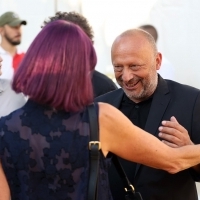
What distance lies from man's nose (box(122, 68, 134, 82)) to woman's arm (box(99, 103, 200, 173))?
75 cm

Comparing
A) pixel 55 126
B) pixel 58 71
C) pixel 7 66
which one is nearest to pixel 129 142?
pixel 55 126

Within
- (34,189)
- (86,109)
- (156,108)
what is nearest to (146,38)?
(156,108)

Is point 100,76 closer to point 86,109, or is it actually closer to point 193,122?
point 193,122

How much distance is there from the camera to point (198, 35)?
7105 mm

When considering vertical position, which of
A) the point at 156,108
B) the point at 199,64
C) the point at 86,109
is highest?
the point at 86,109

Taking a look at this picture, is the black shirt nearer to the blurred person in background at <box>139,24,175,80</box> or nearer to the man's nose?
the man's nose

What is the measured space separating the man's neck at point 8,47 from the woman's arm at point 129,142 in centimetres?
486

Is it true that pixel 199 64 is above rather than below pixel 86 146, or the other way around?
below

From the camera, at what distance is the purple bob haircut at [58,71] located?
7.25 ft

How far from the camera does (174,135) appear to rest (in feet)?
9.04

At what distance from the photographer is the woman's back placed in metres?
2.24

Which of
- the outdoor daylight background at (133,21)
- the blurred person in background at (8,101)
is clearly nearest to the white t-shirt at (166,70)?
the outdoor daylight background at (133,21)

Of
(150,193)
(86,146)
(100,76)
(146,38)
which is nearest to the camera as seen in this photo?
(86,146)

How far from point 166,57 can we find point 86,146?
205 inches
